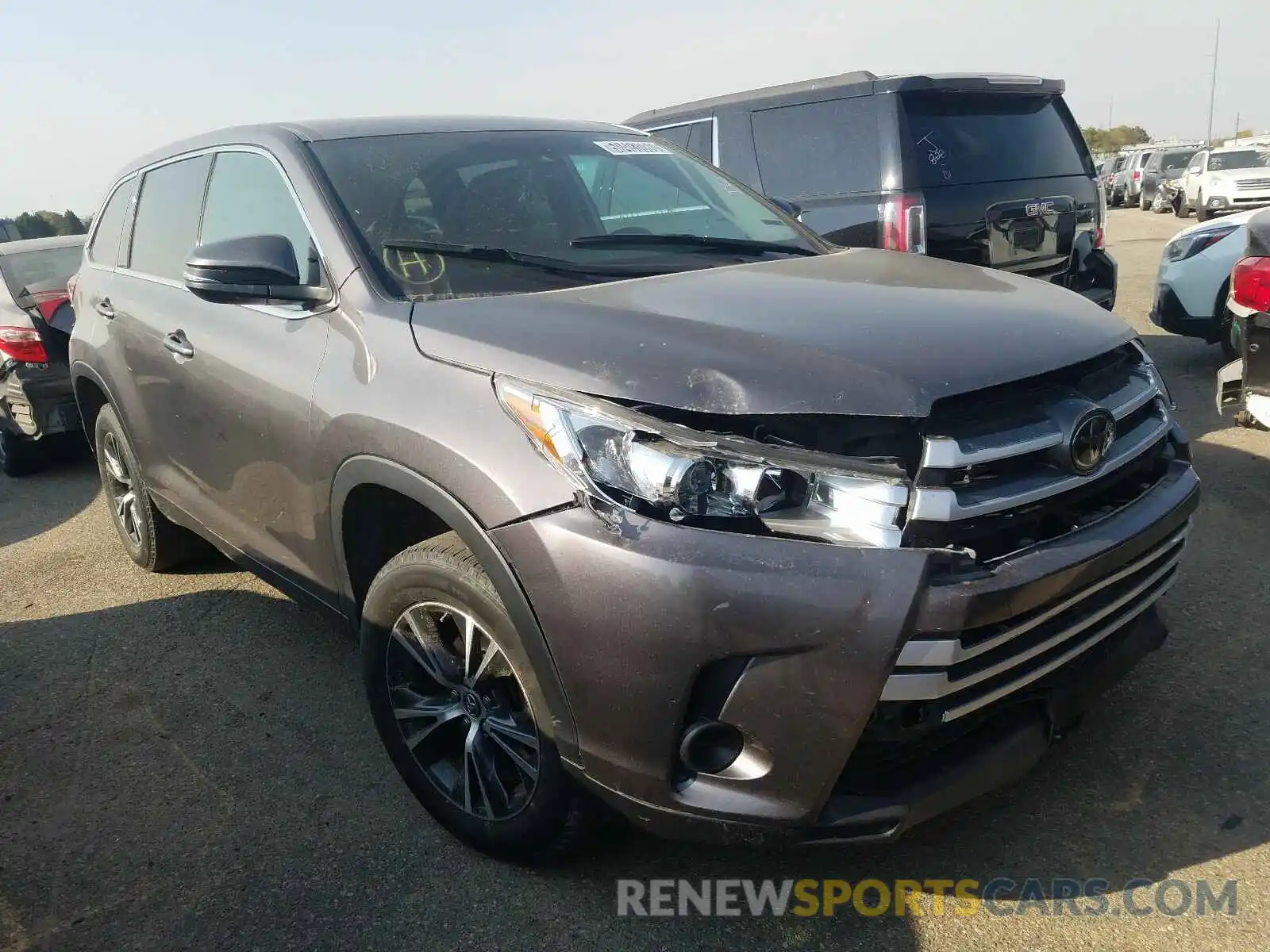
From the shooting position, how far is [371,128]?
3439 millimetres

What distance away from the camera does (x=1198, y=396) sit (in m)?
6.44

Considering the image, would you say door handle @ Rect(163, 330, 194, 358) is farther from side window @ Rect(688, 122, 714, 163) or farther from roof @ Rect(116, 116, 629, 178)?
side window @ Rect(688, 122, 714, 163)

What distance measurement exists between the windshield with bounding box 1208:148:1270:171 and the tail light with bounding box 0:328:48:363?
2335 cm

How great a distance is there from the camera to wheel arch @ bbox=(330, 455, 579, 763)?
7.20 feet

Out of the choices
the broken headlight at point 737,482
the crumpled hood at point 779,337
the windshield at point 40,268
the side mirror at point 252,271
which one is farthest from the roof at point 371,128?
the windshield at point 40,268

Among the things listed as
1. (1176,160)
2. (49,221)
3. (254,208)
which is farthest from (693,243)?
(49,221)

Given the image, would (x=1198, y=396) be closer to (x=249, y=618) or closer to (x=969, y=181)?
(x=969, y=181)

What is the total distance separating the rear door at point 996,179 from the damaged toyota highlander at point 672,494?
2477 mm

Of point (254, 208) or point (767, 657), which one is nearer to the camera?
point (767, 657)

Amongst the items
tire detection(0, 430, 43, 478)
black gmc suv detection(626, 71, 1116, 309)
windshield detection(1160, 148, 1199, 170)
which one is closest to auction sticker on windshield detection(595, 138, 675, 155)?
black gmc suv detection(626, 71, 1116, 309)

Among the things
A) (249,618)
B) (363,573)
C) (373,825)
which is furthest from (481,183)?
(249,618)

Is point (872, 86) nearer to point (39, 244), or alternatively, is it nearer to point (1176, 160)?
point (39, 244)

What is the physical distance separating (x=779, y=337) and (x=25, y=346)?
241 inches

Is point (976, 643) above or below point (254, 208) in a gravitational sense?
below
